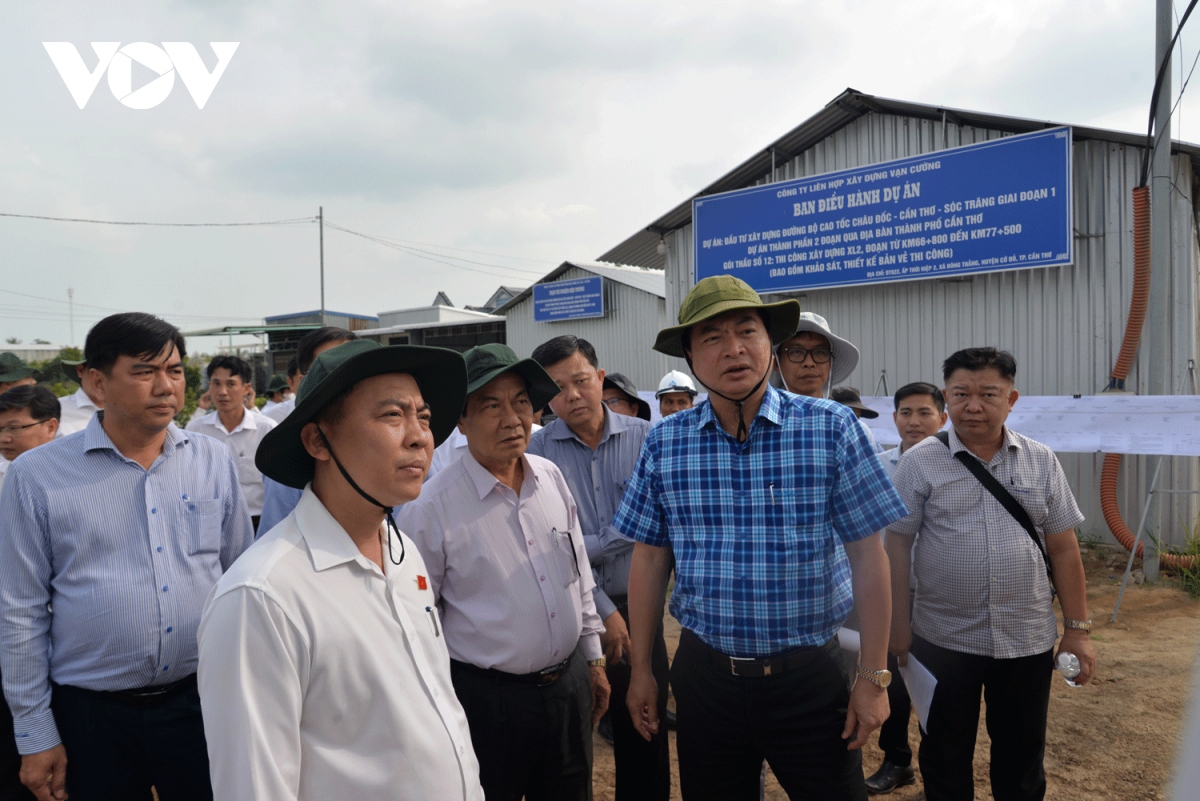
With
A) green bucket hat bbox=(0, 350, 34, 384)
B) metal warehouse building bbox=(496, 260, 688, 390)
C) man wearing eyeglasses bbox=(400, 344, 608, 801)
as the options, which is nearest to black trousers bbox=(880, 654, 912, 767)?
man wearing eyeglasses bbox=(400, 344, 608, 801)

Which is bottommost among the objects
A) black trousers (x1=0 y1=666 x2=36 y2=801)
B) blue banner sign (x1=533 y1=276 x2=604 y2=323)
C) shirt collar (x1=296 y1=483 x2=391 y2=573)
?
black trousers (x1=0 y1=666 x2=36 y2=801)

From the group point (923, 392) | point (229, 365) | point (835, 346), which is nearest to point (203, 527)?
point (835, 346)

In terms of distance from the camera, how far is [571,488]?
3.31 meters

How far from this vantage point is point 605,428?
3.42m

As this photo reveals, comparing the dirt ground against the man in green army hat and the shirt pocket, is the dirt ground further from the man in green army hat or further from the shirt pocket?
the man in green army hat

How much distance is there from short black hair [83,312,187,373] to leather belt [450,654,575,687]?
1464 mm

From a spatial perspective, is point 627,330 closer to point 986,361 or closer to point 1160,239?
point 1160,239

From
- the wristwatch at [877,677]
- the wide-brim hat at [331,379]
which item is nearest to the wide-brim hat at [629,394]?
the wristwatch at [877,677]

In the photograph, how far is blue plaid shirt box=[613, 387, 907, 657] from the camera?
220 cm

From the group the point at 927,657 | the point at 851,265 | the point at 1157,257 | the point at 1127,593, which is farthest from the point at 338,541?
the point at 851,265

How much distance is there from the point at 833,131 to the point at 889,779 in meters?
8.48

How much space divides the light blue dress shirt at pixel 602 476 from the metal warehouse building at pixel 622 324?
33.7ft

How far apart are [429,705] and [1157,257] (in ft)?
26.8

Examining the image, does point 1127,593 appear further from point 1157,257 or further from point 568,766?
point 568,766
